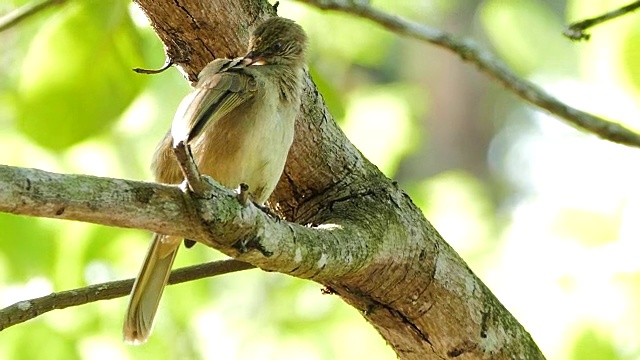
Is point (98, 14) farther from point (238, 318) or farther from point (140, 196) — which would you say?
point (238, 318)

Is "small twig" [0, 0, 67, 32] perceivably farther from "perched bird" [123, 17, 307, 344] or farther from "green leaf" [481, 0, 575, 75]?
"green leaf" [481, 0, 575, 75]

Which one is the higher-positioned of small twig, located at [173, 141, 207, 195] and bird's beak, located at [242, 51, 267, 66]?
bird's beak, located at [242, 51, 267, 66]

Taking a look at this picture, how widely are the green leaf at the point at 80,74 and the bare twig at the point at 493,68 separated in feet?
1.82

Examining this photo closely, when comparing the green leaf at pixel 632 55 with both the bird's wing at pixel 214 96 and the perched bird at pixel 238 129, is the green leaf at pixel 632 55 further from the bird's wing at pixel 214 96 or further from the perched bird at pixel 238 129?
the bird's wing at pixel 214 96

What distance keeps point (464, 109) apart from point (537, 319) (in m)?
7.65

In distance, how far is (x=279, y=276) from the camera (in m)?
4.80

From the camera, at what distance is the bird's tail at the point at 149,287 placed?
8.26 feet

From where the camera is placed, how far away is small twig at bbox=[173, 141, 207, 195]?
60.1 inches

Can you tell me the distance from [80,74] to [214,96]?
88 cm

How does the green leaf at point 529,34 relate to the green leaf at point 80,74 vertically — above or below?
above

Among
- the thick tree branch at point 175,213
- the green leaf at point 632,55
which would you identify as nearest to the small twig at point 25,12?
the thick tree branch at point 175,213

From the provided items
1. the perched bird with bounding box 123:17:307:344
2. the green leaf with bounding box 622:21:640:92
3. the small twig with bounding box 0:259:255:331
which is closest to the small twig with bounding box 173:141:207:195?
the perched bird with bounding box 123:17:307:344

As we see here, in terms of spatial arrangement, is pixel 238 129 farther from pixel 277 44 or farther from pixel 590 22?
pixel 590 22

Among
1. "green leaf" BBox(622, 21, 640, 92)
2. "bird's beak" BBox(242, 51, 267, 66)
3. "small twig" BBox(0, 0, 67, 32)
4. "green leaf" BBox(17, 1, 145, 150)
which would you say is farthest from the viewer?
"green leaf" BBox(622, 21, 640, 92)
